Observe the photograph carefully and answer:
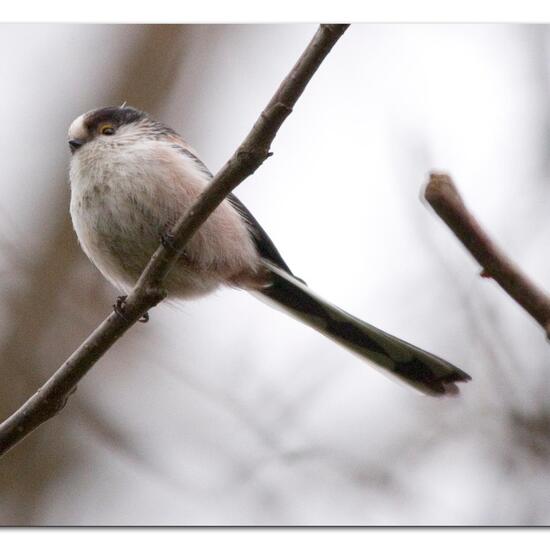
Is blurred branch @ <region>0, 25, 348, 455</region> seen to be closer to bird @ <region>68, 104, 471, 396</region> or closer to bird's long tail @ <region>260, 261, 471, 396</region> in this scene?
bird @ <region>68, 104, 471, 396</region>

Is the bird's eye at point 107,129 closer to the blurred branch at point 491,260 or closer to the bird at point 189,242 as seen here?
the bird at point 189,242

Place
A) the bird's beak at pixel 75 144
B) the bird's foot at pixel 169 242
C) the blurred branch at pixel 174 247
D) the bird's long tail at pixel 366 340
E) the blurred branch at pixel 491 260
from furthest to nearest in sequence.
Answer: the bird's beak at pixel 75 144
the bird's long tail at pixel 366 340
the bird's foot at pixel 169 242
the blurred branch at pixel 174 247
the blurred branch at pixel 491 260

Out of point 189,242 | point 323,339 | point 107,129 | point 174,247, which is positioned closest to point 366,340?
point 323,339

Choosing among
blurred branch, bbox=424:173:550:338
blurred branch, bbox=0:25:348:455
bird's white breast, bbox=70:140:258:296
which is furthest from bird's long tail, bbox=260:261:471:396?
blurred branch, bbox=424:173:550:338

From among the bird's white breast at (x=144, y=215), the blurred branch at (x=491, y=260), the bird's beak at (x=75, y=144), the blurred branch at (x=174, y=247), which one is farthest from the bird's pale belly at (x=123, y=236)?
the blurred branch at (x=491, y=260)

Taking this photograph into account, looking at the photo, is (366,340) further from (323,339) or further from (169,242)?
(169,242)

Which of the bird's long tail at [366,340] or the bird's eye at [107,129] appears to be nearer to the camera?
the bird's long tail at [366,340]
